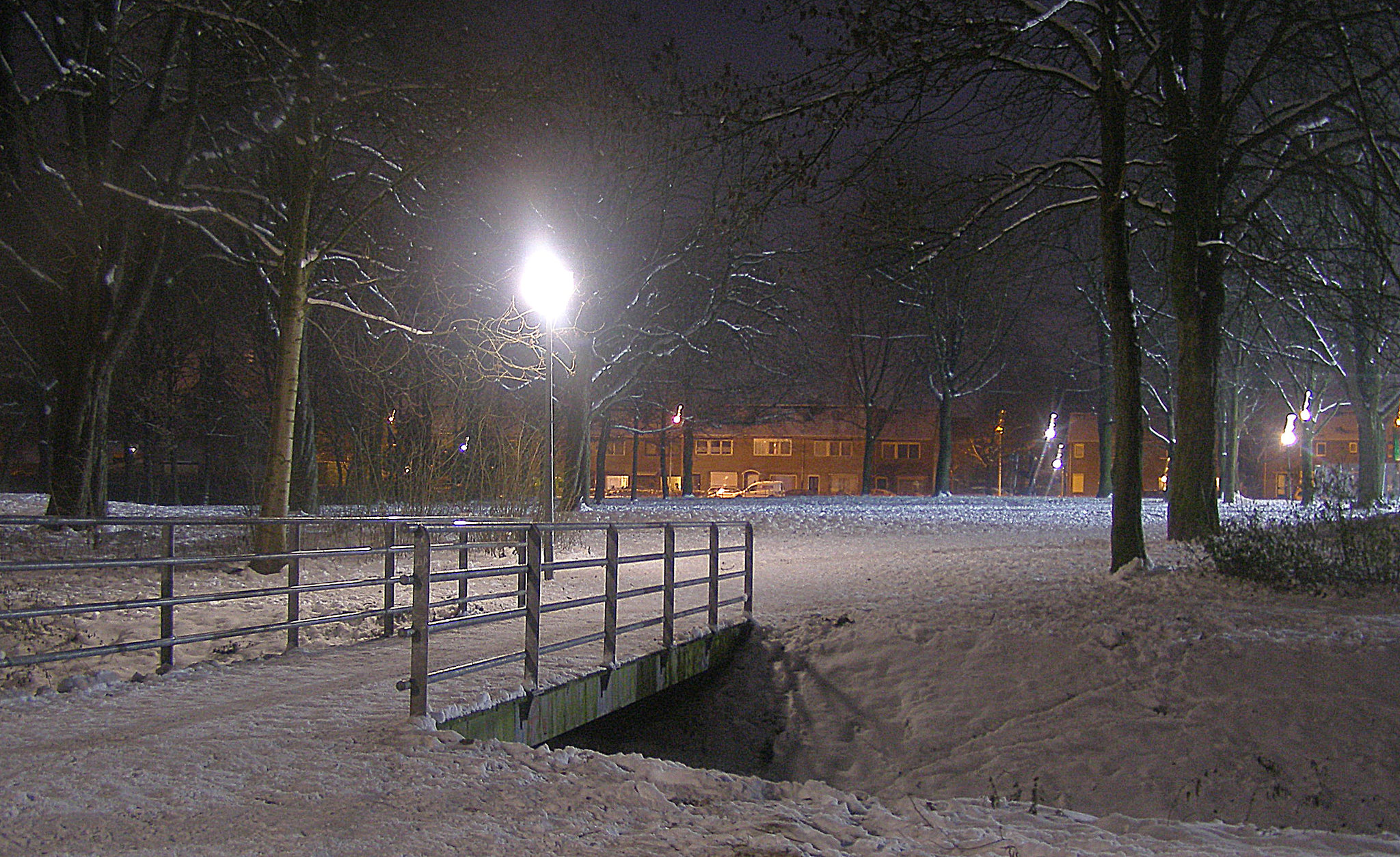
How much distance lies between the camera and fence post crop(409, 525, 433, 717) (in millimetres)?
5719

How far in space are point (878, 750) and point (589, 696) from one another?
2598 mm

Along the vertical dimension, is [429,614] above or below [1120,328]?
below

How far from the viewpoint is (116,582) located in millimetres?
12664

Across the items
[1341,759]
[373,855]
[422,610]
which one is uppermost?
[422,610]

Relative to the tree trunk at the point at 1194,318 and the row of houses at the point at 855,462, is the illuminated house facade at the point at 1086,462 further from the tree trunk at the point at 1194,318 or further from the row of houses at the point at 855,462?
the tree trunk at the point at 1194,318

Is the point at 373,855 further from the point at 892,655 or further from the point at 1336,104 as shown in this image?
the point at 1336,104

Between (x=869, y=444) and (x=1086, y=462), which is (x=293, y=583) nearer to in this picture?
(x=869, y=444)

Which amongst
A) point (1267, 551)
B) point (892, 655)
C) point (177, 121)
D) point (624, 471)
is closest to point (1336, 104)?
point (1267, 551)

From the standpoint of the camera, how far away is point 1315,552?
1188 centimetres

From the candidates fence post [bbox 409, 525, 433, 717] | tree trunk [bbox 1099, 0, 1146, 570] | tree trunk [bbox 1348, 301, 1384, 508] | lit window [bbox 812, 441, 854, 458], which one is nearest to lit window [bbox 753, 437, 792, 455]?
lit window [bbox 812, 441, 854, 458]

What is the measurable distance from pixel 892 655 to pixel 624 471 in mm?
70460

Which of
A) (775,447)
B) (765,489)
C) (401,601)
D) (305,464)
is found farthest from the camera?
(775,447)

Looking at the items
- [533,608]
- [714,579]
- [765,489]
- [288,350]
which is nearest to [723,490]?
[765,489]

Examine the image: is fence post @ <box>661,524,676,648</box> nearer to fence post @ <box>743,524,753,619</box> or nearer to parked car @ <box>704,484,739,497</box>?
fence post @ <box>743,524,753,619</box>
